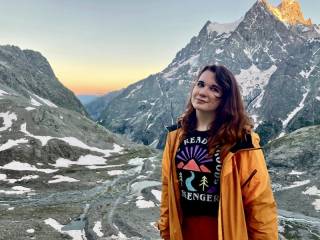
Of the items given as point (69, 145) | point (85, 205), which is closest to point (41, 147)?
point (69, 145)

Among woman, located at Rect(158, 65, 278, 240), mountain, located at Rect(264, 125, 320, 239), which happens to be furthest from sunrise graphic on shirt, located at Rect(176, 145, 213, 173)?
mountain, located at Rect(264, 125, 320, 239)

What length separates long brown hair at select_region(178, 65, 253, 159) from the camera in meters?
8.97

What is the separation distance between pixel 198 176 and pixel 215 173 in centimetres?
38

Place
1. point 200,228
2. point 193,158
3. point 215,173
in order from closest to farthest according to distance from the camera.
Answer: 1. point 215,173
2. point 200,228
3. point 193,158

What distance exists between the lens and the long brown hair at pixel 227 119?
8.97 m

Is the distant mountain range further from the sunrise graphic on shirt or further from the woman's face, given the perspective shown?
the woman's face

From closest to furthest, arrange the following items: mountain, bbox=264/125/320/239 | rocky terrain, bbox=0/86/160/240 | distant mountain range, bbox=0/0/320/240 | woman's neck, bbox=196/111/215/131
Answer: woman's neck, bbox=196/111/215/131
rocky terrain, bbox=0/86/160/240
distant mountain range, bbox=0/0/320/240
mountain, bbox=264/125/320/239

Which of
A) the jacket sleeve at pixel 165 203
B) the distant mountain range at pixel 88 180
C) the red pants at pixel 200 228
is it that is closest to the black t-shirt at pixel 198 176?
the red pants at pixel 200 228

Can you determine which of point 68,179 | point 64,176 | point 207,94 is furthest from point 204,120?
point 64,176

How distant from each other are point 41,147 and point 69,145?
10244 mm

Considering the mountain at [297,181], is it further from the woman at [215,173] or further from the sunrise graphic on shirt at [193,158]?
the sunrise graphic on shirt at [193,158]

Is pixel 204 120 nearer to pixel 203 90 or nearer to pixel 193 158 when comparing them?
pixel 203 90

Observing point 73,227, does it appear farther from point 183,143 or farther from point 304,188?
point 304,188

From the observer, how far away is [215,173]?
9.06 m
